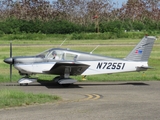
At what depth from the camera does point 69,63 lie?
58.5ft

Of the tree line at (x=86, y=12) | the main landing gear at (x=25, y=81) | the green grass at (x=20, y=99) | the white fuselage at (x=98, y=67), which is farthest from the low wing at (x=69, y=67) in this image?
the tree line at (x=86, y=12)

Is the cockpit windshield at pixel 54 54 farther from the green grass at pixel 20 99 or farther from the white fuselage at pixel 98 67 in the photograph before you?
the green grass at pixel 20 99

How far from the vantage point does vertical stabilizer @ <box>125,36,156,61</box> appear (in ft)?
63.4

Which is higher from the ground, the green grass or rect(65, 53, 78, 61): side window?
rect(65, 53, 78, 61): side window

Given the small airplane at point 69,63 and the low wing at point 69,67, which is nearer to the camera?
the low wing at point 69,67

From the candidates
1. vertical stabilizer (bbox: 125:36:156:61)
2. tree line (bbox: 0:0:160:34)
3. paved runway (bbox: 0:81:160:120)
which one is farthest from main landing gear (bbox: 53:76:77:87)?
tree line (bbox: 0:0:160:34)

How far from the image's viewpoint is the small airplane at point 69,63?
18.4 meters

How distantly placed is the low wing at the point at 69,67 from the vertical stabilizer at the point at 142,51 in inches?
90.0

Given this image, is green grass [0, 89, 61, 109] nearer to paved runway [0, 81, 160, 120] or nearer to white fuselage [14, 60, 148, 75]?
paved runway [0, 81, 160, 120]

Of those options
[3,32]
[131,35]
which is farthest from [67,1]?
[131,35]

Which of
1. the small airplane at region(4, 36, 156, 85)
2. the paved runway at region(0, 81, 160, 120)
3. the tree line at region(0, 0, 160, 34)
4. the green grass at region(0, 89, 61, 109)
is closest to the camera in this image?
the paved runway at region(0, 81, 160, 120)

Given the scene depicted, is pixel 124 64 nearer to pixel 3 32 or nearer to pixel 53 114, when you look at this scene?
pixel 53 114

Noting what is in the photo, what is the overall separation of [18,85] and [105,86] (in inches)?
149

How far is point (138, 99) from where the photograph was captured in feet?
45.4
